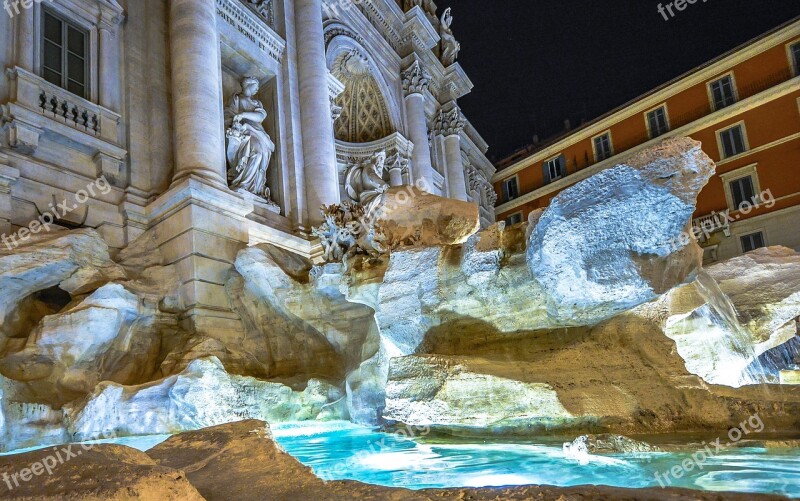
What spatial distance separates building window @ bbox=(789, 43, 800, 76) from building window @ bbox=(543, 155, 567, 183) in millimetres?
9730

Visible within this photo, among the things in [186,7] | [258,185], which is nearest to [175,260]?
[258,185]

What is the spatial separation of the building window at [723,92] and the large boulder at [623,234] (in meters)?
18.7

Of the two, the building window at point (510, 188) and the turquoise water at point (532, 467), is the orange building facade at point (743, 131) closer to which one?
the building window at point (510, 188)

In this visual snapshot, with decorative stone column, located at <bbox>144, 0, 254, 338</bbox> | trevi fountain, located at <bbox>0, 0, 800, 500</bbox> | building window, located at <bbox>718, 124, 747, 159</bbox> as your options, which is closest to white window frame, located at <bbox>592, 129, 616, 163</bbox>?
building window, located at <bbox>718, 124, 747, 159</bbox>

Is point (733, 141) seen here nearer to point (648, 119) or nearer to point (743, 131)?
point (743, 131)

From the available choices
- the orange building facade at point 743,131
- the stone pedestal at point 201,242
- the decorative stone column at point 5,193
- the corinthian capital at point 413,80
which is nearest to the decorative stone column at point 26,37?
the decorative stone column at point 5,193

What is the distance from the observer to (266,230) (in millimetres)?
9562

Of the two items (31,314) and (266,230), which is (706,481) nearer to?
(31,314)

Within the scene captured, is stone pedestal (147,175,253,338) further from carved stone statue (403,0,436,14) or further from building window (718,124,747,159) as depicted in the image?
building window (718,124,747,159)

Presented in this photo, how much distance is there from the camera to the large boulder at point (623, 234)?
138 inches

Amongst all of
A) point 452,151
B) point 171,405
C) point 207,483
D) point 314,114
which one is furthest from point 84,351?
point 452,151

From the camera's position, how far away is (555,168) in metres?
26.2

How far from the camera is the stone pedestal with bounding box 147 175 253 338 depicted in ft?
24.8

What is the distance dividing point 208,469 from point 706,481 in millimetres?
2293
